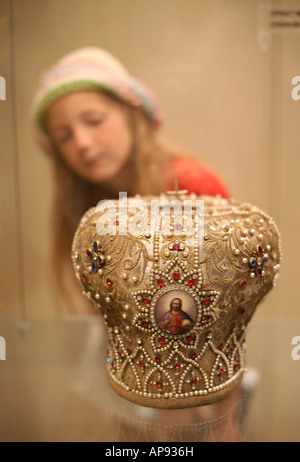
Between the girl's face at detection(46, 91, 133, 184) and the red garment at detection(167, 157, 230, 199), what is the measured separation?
0.53ft

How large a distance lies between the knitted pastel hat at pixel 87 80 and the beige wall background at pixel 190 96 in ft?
0.08

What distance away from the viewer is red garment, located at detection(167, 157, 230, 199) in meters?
1.23

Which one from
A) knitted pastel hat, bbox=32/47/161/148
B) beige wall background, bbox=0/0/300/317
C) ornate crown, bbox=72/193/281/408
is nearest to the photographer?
ornate crown, bbox=72/193/281/408

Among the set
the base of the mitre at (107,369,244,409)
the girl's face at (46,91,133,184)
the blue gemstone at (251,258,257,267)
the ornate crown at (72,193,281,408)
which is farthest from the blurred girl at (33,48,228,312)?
the base of the mitre at (107,369,244,409)

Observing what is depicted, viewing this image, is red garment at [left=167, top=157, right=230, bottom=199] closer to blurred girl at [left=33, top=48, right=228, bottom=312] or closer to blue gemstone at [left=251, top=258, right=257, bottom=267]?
blurred girl at [left=33, top=48, right=228, bottom=312]

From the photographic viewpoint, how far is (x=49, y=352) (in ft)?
3.83

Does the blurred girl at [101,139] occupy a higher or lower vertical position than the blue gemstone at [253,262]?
higher

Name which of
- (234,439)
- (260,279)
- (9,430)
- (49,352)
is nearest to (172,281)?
(260,279)

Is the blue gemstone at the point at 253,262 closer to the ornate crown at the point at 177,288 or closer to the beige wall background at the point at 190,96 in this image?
the ornate crown at the point at 177,288

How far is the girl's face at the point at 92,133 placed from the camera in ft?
3.88

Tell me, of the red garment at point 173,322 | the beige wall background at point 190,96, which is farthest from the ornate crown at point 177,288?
the beige wall background at point 190,96

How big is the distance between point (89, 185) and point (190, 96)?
43 cm

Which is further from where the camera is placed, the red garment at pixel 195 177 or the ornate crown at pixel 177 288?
the red garment at pixel 195 177

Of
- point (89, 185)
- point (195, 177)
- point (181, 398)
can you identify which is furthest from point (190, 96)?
point (181, 398)
